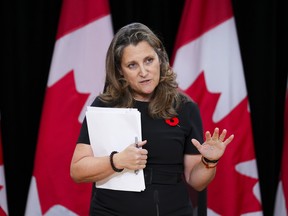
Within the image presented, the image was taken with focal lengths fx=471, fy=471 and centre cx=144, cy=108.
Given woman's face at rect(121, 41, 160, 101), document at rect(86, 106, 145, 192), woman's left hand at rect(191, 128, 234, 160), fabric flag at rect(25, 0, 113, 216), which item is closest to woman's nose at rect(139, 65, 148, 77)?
woman's face at rect(121, 41, 160, 101)

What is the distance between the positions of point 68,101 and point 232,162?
1026 millimetres

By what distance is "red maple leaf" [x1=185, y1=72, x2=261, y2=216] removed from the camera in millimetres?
→ 2732

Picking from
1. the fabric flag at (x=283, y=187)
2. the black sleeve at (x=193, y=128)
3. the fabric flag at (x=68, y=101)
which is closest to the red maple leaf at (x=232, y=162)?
the fabric flag at (x=283, y=187)

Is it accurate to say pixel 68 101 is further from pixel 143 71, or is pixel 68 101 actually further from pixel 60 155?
pixel 143 71

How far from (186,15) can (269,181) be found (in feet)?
3.77

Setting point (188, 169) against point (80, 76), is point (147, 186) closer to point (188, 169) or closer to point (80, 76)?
point (188, 169)

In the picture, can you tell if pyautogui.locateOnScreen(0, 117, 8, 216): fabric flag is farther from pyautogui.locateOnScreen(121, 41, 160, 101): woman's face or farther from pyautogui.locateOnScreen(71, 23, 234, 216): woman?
pyautogui.locateOnScreen(121, 41, 160, 101): woman's face

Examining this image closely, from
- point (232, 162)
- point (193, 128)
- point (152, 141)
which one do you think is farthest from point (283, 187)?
point (152, 141)

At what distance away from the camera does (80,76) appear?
279 cm

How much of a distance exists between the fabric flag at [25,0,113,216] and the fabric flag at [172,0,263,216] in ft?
1.60

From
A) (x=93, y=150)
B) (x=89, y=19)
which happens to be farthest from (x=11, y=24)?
(x=93, y=150)

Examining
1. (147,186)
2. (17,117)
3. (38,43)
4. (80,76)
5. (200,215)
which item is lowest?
(200,215)

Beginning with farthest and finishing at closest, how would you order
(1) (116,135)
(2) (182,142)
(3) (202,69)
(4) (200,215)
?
(3) (202,69) → (4) (200,215) → (2) (182,142) → (1) (116,135)

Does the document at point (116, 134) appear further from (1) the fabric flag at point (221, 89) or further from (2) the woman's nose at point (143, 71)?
(1) the fabric flag at point (221, 89)
